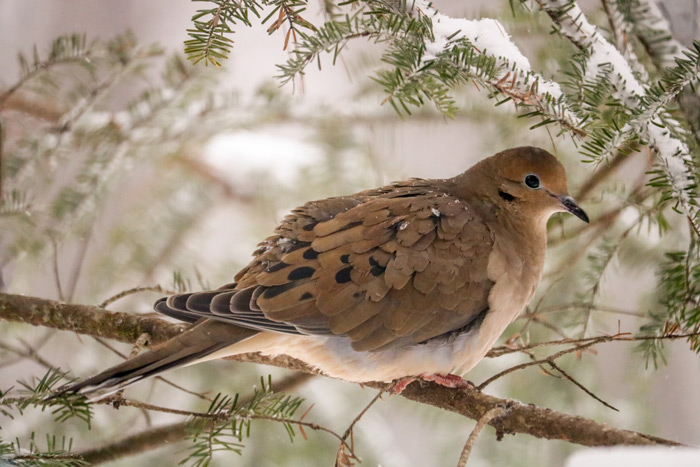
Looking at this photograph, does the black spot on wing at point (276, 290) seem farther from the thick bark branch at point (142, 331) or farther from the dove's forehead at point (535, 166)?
the dove's forehead at point (535, 166)

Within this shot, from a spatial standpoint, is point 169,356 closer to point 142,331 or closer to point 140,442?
point 142,331

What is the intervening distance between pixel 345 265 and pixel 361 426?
1.07 m

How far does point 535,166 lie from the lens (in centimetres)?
189

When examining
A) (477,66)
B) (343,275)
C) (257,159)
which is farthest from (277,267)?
(257,159)

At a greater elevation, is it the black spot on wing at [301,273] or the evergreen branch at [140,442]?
the black spot on wing at [301,273]

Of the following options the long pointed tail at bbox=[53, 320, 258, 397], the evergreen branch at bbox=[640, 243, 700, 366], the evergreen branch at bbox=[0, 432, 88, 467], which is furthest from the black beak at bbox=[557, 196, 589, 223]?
the evergreen branch at bbox=[0, 432, 88, 467]

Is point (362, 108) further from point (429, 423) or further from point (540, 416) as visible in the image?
point (540, 416)

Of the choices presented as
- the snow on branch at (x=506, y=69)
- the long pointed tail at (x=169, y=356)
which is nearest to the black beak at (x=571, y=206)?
the snow on branch at (x=506, y=69)

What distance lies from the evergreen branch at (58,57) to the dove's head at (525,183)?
3.74ft

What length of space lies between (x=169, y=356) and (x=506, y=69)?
874mm

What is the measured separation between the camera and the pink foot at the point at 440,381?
1622 millimetres

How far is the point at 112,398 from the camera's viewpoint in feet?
4.76

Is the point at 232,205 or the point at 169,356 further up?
the point at 232,205

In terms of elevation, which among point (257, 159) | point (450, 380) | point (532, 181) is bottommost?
point (450, 380)
